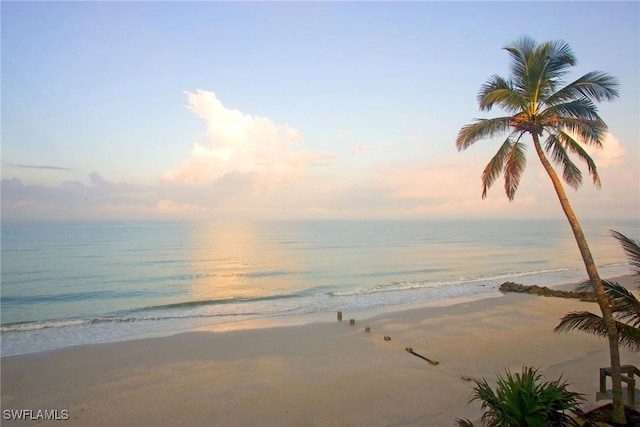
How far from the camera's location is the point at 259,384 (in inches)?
405

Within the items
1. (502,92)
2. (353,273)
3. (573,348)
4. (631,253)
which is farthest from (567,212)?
(353,273)

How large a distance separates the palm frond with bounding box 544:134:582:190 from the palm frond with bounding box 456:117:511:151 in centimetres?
98

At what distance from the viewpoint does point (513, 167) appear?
28.8 feet

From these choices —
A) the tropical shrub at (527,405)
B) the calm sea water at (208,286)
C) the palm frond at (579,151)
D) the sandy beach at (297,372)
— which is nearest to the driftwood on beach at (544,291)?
the calm sea water at (208,286)

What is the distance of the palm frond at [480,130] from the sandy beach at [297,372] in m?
6.06

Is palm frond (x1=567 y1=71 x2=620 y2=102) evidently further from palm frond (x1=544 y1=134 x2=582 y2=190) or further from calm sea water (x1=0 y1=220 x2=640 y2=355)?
calm sea water (x1=0 y1=220 x2=640 y2=355)

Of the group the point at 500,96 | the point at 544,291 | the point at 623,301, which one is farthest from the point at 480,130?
the point at 544,291

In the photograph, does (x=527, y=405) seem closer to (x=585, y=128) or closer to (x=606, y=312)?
(x=606, y=312)

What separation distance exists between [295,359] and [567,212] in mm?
A: 8914

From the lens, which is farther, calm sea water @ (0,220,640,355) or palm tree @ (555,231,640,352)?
calm sea water @ (0,220,640,355)

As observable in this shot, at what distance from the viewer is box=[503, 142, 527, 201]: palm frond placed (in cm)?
873

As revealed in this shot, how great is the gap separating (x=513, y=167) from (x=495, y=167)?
40 centimetres

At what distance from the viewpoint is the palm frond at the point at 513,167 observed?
8727 millimetres

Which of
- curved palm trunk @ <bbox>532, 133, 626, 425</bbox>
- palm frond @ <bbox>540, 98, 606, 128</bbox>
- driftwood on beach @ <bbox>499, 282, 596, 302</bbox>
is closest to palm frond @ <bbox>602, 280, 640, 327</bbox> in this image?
curved palm trunk @ <bbox>532, 133, 626, 425</bbox>
